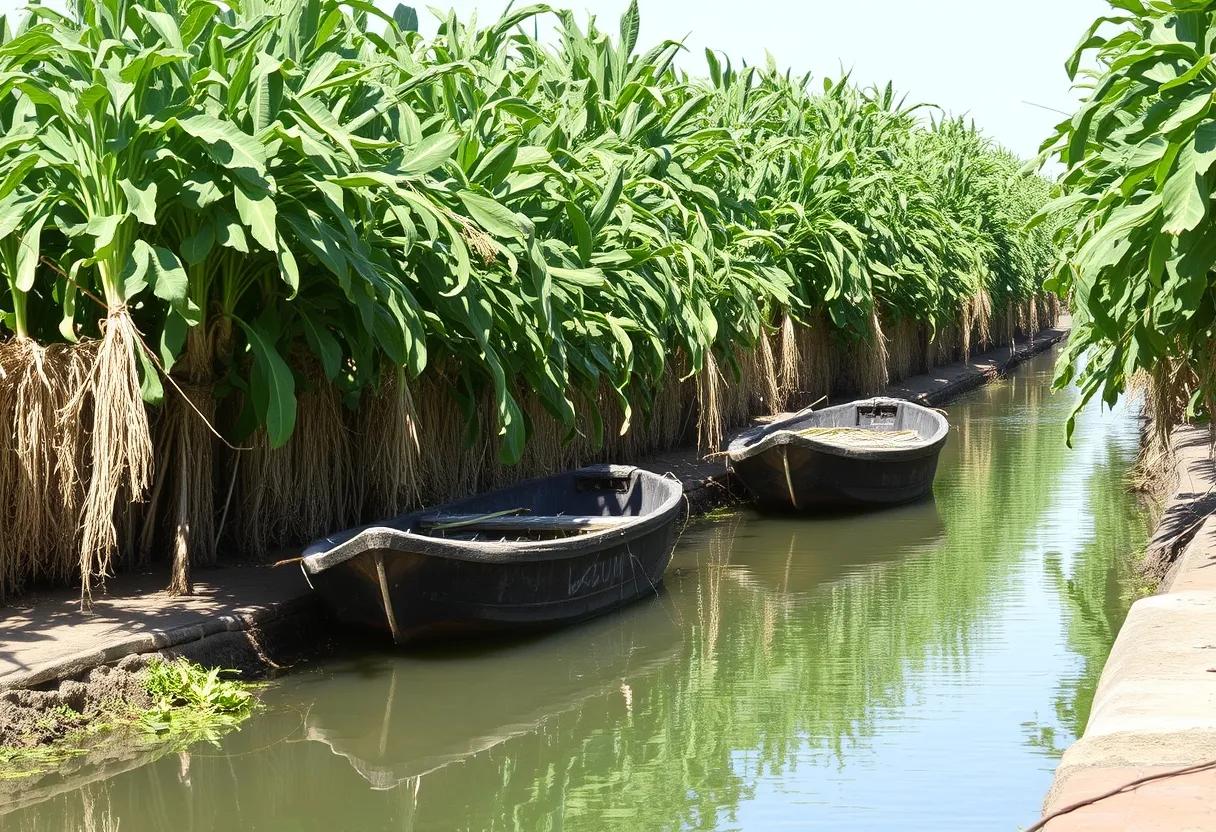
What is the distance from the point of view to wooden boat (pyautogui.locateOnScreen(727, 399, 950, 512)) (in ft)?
37.5

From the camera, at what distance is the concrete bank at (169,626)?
593cm

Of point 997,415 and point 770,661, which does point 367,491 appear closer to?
point 770,661

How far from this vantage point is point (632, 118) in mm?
12031

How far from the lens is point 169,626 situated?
643 cm

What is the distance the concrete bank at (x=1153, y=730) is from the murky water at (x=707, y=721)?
0.74 meters

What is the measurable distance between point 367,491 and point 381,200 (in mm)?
2245

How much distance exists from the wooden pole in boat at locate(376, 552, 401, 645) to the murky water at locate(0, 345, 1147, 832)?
20 centimetres

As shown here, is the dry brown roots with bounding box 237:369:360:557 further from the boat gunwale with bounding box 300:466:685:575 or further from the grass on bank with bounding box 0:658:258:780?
the grass on bank with bounding box 0:658:258:780

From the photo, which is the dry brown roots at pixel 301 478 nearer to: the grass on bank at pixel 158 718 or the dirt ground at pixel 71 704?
the grass on bank at pixel 158 718

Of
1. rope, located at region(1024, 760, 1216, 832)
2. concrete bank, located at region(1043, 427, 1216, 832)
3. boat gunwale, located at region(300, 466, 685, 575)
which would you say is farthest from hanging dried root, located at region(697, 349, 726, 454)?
rope, located at region(1024, 760, 1216, 832)

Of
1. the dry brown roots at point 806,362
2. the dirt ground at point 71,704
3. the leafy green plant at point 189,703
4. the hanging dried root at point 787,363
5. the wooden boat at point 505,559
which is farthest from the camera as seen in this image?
the dry brown roots at point 806,362

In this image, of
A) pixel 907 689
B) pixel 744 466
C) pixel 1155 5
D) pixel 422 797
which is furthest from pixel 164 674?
pixel 744 466

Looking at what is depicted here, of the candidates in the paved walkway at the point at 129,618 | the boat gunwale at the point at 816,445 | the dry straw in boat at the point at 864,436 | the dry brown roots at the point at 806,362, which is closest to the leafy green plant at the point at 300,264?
the paved walkway at the point at 129,618

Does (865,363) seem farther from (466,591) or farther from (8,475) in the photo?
(8,475)
